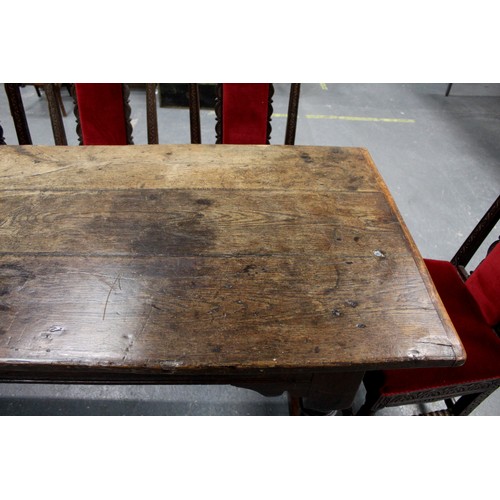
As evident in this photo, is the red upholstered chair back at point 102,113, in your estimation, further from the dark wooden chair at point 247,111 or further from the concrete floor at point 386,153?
the concrete floor at point 386,153

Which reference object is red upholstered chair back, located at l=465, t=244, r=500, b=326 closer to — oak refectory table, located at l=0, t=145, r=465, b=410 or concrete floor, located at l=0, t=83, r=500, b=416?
oak refectory table, located at l=0, t=145, r=465, b=410

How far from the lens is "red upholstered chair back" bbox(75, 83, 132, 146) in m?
1.69

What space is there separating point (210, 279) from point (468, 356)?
0.84 m

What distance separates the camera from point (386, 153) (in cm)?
305

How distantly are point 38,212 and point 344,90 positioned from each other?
3.99 metres

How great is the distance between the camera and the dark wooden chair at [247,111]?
69.4 inches

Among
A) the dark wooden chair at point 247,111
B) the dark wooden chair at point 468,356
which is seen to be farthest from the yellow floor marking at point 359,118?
the dark wooden chair at point 468,356

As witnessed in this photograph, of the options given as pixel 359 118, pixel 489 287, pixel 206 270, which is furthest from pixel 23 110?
pixel 359 118

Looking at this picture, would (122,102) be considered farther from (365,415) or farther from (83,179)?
(365,415)

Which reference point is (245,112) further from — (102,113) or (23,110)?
(23,110)

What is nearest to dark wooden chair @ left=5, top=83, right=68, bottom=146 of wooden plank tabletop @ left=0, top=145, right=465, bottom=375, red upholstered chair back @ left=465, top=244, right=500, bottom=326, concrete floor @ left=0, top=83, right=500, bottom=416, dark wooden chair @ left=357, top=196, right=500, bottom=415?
wooden plank tabletop @ left=0, top=145, right=465, bottom=375

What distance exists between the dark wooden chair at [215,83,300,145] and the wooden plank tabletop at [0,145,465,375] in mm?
548

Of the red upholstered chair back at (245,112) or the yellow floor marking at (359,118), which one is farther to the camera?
the yellow floor marking at (359,118)

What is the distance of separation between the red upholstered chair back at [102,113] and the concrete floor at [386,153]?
1166 millimetres
